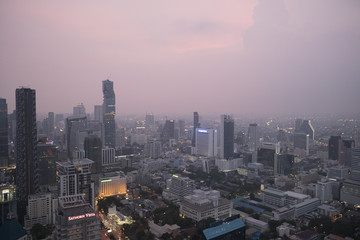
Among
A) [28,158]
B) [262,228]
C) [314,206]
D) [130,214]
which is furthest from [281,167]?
[28,158]

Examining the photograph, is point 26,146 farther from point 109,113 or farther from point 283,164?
point 283,164

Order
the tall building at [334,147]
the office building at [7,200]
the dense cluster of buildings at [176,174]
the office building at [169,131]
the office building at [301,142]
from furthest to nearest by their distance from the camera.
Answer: the office building at [169,131] < the office building at [301,142] < the tall building at [334,147] < the dense cluster of buildings at [176,174] < the office building at [7,200]

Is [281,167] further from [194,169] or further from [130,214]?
[130,214]

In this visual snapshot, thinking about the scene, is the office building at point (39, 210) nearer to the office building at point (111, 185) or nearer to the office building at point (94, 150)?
the office building at point (111, 185)

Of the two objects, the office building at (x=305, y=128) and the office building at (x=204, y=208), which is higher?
the office building at (x=305, y=128)

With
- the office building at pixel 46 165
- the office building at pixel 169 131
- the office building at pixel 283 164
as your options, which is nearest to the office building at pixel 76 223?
the office building at pixel 46 165
